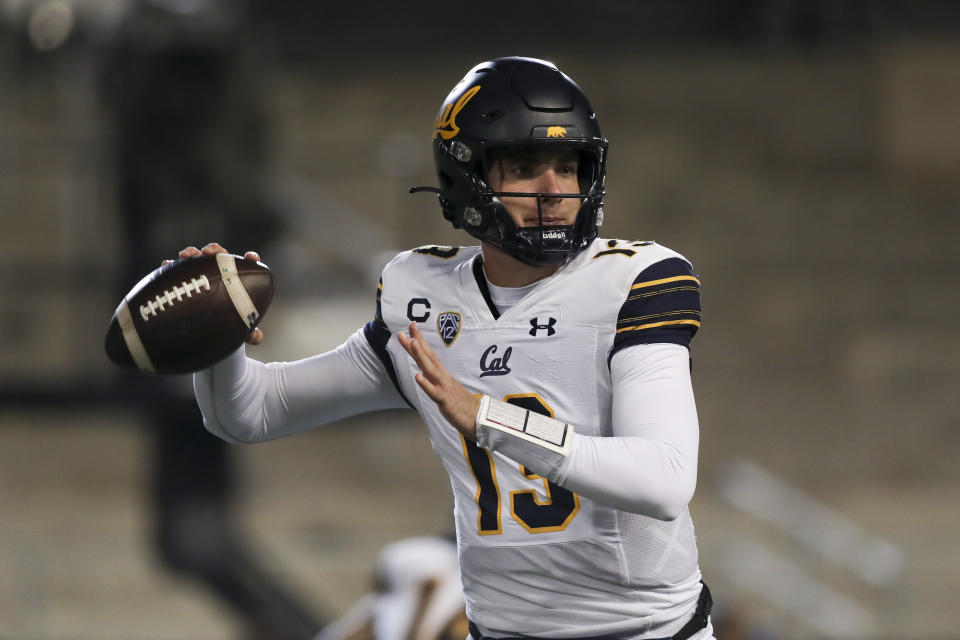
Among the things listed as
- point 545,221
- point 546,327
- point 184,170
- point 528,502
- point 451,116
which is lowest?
point 184,170

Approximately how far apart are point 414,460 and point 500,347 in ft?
33.3

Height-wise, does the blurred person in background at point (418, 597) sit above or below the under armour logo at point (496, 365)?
below

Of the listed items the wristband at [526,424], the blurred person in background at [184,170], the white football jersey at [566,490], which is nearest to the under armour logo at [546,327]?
the white football jersey at [566,490]

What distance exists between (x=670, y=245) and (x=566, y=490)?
1118cm

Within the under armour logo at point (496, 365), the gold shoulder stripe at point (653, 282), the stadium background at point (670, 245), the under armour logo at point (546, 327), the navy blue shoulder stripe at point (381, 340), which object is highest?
the gold shoulder stripe at point (653, 282)

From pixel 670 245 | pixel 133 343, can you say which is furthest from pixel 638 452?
pixel 670 245

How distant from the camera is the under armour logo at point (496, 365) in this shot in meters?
2.27

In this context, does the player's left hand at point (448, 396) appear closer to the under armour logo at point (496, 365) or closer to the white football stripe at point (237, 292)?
the under armour logo at point (496, 365)

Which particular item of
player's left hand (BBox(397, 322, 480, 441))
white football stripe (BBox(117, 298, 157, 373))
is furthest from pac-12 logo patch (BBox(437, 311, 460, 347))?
white football stripe (BBox(117, 298, 157, 373))

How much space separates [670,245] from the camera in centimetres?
1320

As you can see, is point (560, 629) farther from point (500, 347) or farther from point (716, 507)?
point (716, 507)

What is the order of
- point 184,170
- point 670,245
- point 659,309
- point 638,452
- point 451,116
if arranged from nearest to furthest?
1. point 638,452
2. point 659,309
3. point 451,116
4. point 184,170
5. point 670,245

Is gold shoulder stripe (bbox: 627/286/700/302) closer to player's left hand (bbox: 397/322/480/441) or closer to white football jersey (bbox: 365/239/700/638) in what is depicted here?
white football jersey (bbox: 365/239/700/638)

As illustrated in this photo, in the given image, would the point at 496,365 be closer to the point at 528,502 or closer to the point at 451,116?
the point at 528,502
